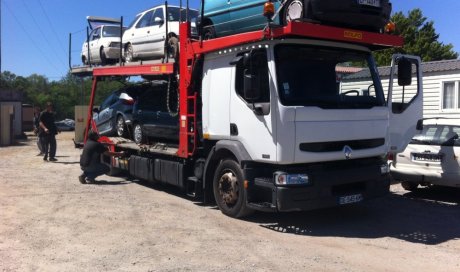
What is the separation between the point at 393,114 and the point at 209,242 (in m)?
3.86

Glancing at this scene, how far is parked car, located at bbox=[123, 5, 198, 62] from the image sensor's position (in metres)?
10.3

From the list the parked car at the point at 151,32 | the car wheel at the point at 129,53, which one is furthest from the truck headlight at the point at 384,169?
the car wheel at the point at 129,53

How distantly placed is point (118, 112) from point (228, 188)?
5855 mm

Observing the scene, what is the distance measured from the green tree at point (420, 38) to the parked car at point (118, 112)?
87.6ft

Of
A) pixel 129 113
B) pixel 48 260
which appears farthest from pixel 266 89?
pixel 129 113

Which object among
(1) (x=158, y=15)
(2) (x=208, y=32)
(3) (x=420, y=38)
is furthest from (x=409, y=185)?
(3) (x=420, y=38)

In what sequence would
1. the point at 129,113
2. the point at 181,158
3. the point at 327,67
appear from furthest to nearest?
the point at 129,113, the point at 181,158, the point at 327,67

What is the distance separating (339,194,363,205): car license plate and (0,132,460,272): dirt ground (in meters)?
0.43

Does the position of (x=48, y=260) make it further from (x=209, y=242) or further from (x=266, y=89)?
(x=266, y=89)

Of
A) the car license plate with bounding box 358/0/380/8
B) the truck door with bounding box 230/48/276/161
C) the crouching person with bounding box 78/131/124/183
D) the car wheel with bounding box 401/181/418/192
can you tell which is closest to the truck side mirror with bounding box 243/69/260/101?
the truck door with bounding box 230/48/276/161

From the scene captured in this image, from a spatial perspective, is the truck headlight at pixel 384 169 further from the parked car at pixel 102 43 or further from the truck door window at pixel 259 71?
the parked car at pixel 102 43

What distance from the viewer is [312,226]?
7402 mm

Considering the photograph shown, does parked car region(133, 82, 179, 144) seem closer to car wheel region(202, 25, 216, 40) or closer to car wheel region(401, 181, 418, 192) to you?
car wheel region(202, 25, 216, 40)

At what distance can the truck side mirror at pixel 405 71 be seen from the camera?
7.96 meters
